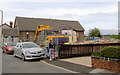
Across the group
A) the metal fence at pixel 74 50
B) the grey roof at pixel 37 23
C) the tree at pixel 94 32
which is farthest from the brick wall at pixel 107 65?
the tree at pixel 94 32

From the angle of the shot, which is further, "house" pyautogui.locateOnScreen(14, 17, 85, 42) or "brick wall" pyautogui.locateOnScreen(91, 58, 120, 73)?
"house" pyautogui.locateOnScreen(14, 17, 85, 42)

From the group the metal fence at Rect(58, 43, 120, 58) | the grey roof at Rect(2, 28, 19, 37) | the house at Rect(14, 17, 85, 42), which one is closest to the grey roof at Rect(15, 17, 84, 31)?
the house at Rect(14, 17, 85, 42)

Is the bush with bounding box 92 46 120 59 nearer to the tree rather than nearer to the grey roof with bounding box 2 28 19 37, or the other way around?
the grey roof with bounding box 2 28 19 37

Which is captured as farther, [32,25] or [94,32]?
[94,32]

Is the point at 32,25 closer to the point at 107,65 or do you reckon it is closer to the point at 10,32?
the point at 10,32

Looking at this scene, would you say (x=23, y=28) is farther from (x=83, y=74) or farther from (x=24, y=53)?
(x=83, y=74)

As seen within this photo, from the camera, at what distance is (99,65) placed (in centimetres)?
880

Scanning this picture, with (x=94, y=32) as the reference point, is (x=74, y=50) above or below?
below

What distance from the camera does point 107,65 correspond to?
27.1 feet

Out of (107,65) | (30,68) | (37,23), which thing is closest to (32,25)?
(37,23)

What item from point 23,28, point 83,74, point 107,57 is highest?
point 23,28

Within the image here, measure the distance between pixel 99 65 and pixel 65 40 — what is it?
12623mm

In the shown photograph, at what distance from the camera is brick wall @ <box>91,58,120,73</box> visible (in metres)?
7.78

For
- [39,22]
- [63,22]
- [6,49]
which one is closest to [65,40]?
[6,49]
